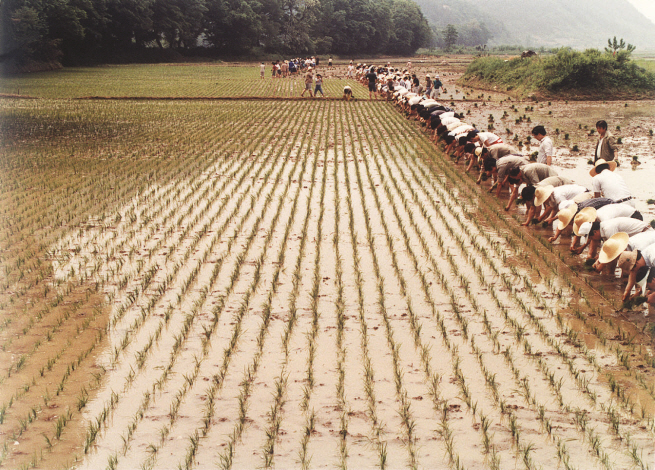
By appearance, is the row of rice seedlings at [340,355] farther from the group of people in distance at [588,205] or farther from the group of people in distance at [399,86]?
the group of people in distance at [399,86]

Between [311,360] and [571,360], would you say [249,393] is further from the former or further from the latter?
[571,360]

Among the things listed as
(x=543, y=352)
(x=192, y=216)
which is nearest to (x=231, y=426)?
(x=543, y=352)

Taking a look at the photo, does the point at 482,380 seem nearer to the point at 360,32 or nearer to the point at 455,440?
the point at 455,440

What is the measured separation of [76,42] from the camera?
47.2 m

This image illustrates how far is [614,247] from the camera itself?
609cm

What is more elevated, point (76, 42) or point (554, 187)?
point (76, 42)

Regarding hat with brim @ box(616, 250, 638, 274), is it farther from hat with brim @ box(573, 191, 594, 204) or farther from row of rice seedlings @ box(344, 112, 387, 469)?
row of rice seedlings @ box(344, 112, 387, 469)

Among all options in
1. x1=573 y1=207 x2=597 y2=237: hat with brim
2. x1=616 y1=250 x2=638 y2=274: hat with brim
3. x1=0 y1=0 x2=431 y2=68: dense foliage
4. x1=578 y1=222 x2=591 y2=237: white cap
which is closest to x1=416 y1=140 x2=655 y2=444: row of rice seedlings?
x1=616 y1=250 x2=638 y2=274: hat with brim

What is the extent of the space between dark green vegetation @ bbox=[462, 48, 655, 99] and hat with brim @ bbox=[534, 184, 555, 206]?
21.1 meters

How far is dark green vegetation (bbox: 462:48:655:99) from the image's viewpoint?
91.7ft

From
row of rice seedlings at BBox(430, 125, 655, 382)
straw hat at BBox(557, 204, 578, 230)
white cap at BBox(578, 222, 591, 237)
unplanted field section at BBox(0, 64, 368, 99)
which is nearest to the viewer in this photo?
row of rice seedlings at BBox(430, 125, 655, 382)

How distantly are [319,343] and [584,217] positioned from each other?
11.4 ft

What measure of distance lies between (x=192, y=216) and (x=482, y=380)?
5.36 metres

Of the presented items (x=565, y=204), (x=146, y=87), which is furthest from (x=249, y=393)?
(x=146, y=87)
